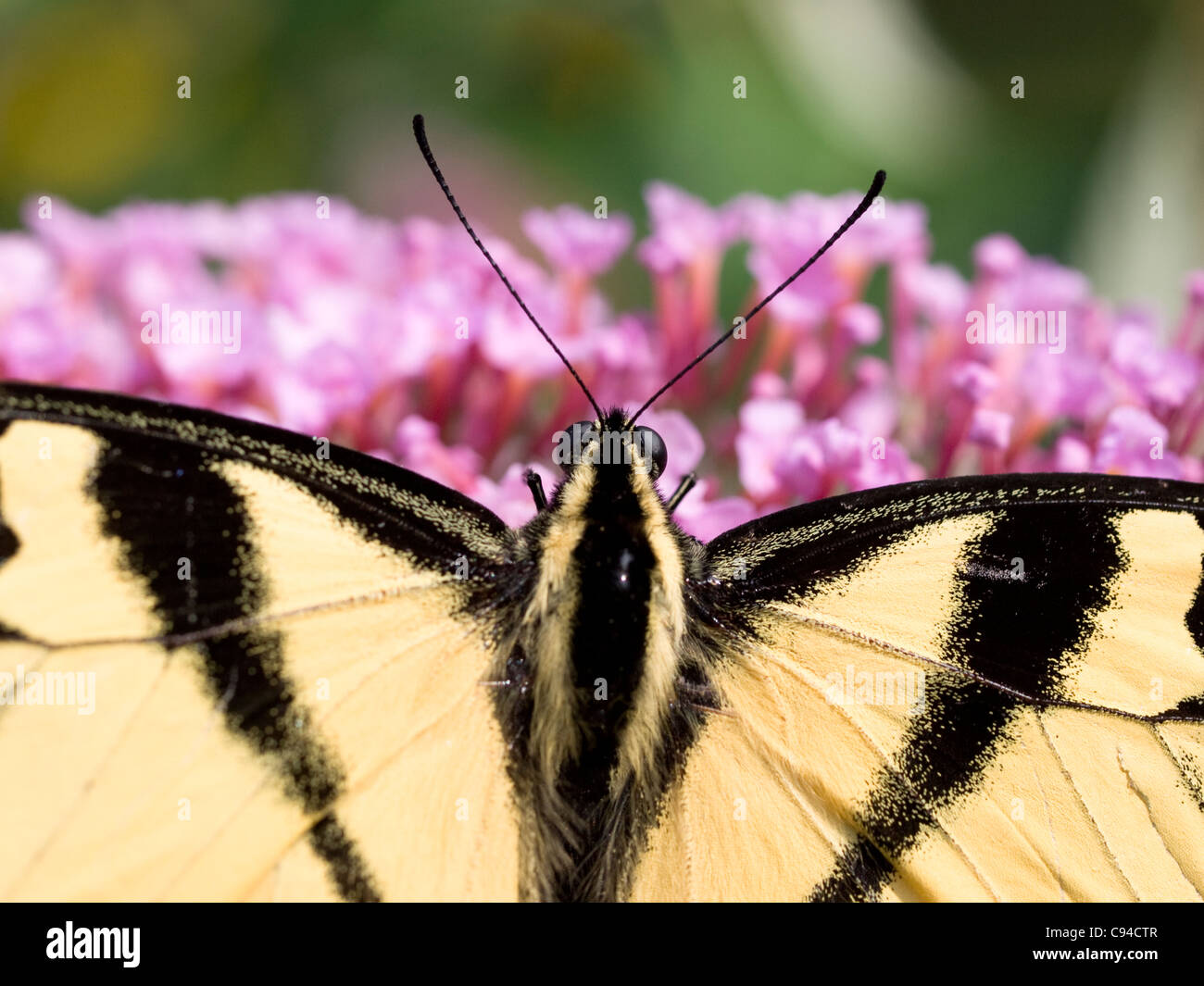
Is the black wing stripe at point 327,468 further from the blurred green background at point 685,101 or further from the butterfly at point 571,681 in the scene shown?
the blurred green background at point 685,101

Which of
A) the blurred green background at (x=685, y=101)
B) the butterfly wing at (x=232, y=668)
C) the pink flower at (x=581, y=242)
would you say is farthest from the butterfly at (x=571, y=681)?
the blurred green background at (x=685, y=101)

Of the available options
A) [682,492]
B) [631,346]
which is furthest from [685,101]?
[682,492]

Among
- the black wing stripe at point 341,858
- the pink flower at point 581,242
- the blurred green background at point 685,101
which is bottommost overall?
the black wing stripe at point 341,858

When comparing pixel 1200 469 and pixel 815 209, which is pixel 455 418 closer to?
pixel 815 209

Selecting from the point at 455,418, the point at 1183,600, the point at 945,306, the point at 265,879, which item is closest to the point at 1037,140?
the point at 945,306

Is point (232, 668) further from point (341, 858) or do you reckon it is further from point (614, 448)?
point (614, 448)
